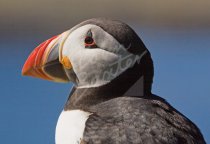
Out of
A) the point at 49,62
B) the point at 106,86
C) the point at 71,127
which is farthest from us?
the point at 49,62

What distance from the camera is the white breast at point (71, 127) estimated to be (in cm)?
391

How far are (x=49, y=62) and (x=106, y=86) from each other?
252 mm

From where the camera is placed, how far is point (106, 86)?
13.5 feet

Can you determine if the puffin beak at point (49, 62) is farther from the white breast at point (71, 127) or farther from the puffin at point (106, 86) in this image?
the white breast at point (71, 127)

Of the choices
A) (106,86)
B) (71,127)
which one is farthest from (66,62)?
(71,127)

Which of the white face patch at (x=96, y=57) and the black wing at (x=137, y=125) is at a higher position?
the white face patch at (x=96, y=57)

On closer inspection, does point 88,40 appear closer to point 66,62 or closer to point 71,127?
point 66,62

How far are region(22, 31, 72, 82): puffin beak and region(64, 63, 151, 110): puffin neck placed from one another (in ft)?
0.46

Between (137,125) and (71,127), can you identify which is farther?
(71,127)

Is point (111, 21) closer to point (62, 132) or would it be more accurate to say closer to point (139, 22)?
point (62, 132)

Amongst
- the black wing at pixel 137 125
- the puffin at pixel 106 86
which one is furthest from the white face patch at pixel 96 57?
the black wing at pixel 137 125

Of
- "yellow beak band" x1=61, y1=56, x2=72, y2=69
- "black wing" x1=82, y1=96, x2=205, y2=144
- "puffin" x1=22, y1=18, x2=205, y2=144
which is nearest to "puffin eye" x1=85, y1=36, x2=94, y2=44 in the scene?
"puffin" x1=22, y1=18, x2=205, y2=144

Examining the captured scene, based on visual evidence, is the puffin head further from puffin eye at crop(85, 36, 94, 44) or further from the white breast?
the white breast

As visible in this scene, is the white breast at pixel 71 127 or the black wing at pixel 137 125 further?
the white breast at pixel 71 127
